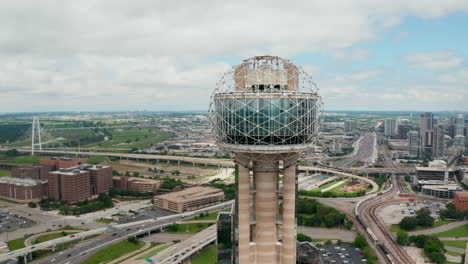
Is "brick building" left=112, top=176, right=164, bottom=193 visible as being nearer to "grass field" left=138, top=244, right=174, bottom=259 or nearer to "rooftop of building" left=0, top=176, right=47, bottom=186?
"rooftop of building" left=0, top=176, right=47, bottom=186

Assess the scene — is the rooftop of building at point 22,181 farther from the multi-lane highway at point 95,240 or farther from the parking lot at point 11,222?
the multi-lane highway at point 95,240

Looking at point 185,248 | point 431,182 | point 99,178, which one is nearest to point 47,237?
point 185,248

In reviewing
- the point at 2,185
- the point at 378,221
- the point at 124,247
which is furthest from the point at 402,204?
the point at 2,185

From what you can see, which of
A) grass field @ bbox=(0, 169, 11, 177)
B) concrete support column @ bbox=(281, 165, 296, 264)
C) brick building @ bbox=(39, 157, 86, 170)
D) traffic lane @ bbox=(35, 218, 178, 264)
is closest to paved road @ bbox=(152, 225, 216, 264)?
traffic lane @ bbox=(35, 218, 178, 264)

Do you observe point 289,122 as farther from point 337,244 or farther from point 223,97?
point 337,244

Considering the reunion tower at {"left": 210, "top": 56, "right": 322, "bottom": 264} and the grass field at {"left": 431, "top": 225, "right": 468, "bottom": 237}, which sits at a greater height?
the reunion tower at {"left": 210, "top": 56, "right": 322, "bottom": 264}

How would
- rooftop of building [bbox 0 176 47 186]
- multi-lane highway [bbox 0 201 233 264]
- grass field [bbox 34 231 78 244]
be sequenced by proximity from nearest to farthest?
multi-lane highway [bbox 0 201 233 264] < grass field [bbox 34 231 78 244] < rooftop of building [bbox 0 176 47 186]

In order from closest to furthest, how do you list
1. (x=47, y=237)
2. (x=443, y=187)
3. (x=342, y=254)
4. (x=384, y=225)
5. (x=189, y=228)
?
(x=342, y=254), (x=47, y=237), (x=189, y=228), (x=384, y=225), (x=443, y=187)

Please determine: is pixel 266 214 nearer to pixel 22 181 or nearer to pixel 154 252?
pixel 154 252
